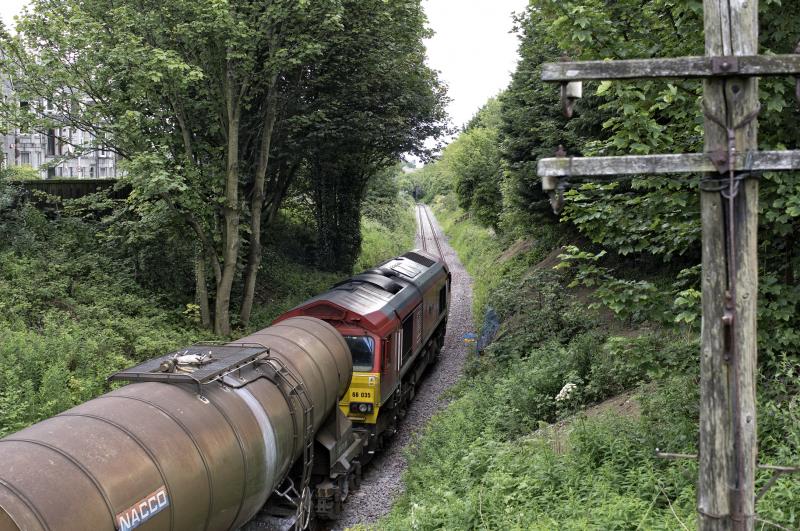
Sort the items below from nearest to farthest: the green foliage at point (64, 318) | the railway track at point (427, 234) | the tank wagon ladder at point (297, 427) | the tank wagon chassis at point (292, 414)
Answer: the tank wagon chassis at point (292, 414)
the tank wagon ladder at point (297, 427)
the green foliage at point (64, 318)
the railway track at point (427, 234)

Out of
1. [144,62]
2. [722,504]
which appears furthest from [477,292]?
[722,504]

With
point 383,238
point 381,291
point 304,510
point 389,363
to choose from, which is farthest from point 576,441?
point 383,238

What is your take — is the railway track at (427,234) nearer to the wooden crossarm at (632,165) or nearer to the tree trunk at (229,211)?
the tree trunk at (229,211)

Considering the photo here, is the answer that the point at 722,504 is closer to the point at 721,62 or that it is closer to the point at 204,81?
the point at 721,62

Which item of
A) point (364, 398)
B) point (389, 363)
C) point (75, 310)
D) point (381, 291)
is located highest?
point (381, 291)

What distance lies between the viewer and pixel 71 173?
34.2m

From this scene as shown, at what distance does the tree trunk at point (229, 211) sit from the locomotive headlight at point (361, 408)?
5.72 meters

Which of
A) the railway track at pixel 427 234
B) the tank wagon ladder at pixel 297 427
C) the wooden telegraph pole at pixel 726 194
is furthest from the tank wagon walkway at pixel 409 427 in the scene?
the railway track at pixel 427 234

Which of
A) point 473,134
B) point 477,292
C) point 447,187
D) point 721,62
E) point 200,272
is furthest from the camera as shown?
point 447,187

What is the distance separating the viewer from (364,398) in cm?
1210

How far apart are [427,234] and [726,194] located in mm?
54366

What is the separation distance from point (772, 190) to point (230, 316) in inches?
559

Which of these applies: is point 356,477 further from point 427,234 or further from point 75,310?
point 427,234

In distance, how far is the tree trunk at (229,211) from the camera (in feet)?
50.6
